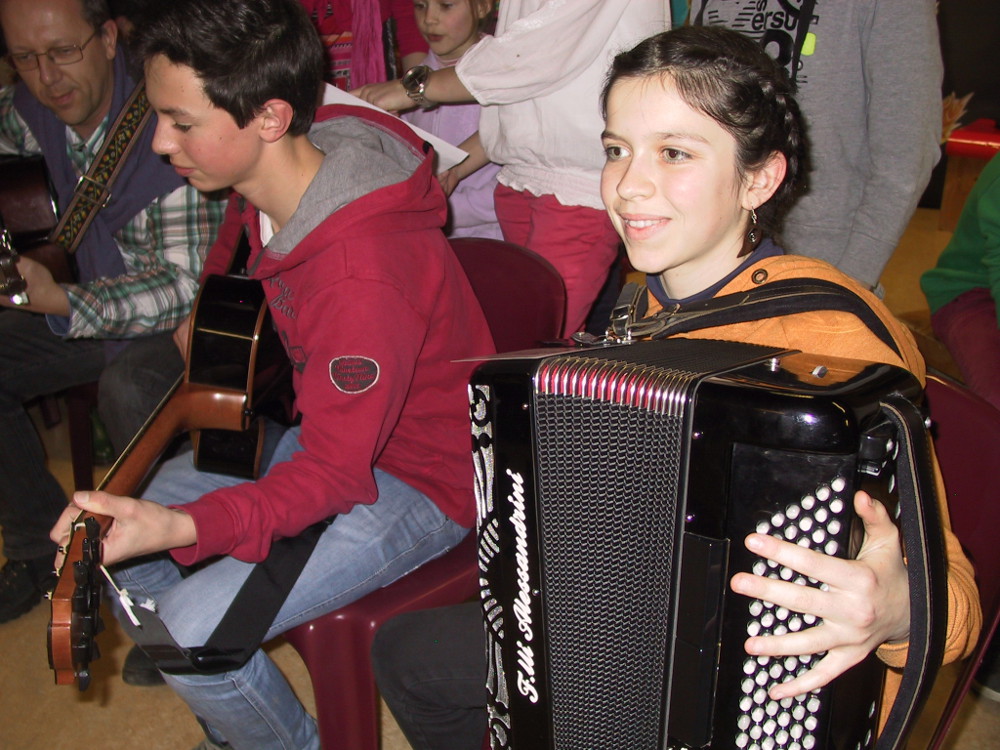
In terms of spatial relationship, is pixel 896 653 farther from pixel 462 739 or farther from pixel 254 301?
pixel 254 301

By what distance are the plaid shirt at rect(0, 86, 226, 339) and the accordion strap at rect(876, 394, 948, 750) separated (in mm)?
1547

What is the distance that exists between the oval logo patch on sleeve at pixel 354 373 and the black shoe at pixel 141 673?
1.02 m

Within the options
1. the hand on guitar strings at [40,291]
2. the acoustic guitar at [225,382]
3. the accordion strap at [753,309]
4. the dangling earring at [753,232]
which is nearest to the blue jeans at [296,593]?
the acoustic guitar at [225,382]

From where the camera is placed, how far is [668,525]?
2.64 ft

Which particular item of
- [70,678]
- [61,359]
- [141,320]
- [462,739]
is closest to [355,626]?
[462,739]

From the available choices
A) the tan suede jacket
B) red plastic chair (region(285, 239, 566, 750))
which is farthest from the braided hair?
red plastic chair (region(285, 239, 566, 750))

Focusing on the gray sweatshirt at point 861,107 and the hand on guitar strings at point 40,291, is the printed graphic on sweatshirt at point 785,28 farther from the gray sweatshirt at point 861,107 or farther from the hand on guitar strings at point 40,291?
the hand on guitar strings at point 40,291

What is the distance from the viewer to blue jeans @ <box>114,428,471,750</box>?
3.93 feet

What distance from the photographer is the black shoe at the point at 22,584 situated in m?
1.98

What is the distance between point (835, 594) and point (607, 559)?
8.9 inches

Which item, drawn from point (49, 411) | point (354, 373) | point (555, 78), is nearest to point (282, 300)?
point (354, 373)

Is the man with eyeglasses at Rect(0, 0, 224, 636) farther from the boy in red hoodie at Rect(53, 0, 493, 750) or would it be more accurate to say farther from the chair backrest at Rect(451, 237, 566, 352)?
the chair backrest at Rect(451, 237, 566, 352)

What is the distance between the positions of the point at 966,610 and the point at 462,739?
684 millimetres

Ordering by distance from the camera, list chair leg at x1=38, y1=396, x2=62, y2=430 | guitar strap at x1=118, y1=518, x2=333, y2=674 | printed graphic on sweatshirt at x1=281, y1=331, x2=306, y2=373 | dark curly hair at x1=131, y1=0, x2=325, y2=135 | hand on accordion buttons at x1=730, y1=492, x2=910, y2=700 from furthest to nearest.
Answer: chair leg at x1=38, y1=396, x2=62, y2=430, printed graphic on sweatshirt at x1=281, y1=331, x2=306, y2=373, dark curly hair at x1=131, y1=0, x2=325, y2=135, guitar strap at x1=118, y1=518, x2=333, y2=674, hand on accordion buttons at x1=730, y1=492, x2=910, y2=700
